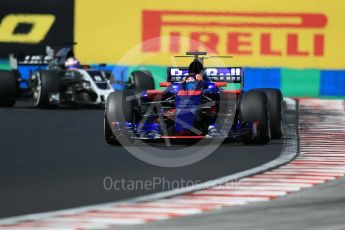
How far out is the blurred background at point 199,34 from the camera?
30.9 m

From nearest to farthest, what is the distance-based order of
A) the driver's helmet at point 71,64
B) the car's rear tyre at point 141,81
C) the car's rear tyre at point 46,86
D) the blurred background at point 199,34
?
the car's rear tyre at point 46,86 → the driver's helmet at point 71,64 → the car's rear tyre at point 141,81 → the blurred background at point 199,34

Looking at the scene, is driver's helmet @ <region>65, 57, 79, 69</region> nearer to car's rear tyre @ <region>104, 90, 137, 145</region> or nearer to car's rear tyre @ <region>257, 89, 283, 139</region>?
car's rear tyre @ <region>257, 89, 283, 139</region>

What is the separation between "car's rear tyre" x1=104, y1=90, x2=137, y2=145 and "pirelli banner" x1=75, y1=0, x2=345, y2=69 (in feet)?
50.0

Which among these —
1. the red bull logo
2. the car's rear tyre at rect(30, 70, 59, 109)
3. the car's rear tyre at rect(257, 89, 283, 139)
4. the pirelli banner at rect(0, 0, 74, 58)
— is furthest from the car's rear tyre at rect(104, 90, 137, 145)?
the pirelli banner at rect(0, 0, 74, 58)

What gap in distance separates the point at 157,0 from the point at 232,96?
628 inches

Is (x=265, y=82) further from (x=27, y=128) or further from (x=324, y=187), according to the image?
(x=324, y=187)

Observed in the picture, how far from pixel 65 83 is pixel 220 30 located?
23.3 feet

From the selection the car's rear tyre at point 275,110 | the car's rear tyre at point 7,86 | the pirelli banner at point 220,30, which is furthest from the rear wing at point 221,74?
the pirelli banner at point 220,30

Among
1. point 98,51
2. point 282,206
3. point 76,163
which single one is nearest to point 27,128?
point 76,163

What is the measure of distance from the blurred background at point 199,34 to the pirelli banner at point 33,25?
0.03m

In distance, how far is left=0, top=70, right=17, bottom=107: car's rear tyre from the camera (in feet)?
85.8

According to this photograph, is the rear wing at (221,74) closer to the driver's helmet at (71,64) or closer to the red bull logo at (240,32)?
Result: the driver's helmet at (71,64)

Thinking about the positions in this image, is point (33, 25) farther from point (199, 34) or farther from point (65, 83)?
point (65, 83)

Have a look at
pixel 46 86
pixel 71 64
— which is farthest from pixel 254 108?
pixel 71 64
